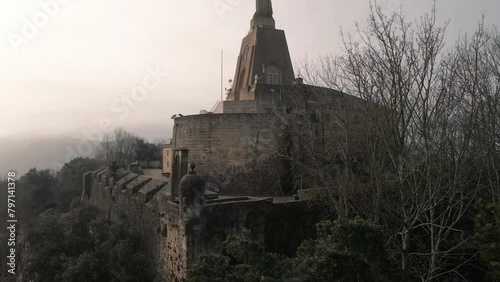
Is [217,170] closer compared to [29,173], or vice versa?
[217,170]

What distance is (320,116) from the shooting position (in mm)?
13320

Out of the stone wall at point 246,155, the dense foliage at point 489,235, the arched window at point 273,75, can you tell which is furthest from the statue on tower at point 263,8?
the dense foliage at point 489,235

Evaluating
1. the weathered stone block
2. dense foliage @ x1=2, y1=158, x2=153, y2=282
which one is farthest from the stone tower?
dense foliage @ x1=2, y1=158, x2=153, y2=282

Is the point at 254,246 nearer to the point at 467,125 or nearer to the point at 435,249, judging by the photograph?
the point at 435,249

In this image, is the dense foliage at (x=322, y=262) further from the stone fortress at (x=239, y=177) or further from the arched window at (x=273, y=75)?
the arched window at (x=273, y=75)

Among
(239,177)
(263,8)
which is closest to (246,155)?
(239,177)

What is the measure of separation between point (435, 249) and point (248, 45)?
2160 centimetres

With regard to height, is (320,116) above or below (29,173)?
above

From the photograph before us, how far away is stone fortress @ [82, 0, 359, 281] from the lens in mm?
10281

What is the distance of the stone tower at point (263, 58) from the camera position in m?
25.8

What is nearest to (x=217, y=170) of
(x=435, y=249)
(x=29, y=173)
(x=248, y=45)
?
(x=435, y=249)

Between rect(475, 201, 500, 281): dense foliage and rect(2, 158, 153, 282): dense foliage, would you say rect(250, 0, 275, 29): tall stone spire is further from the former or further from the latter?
rect(475, 201, 500, 281): dense foliage

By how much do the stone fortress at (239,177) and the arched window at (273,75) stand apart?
0.25 ft

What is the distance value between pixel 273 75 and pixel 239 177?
1183 cm
